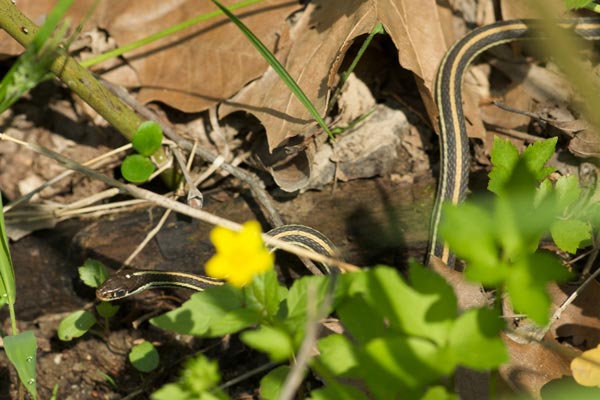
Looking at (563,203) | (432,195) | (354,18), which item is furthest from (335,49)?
(563,203)

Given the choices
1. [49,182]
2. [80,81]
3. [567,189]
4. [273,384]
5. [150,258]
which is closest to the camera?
[273,384]

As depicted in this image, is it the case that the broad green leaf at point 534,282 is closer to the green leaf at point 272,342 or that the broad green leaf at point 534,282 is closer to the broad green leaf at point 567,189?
the green leaf at point 272,342

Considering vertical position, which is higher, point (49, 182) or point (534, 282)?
point (534, 282)

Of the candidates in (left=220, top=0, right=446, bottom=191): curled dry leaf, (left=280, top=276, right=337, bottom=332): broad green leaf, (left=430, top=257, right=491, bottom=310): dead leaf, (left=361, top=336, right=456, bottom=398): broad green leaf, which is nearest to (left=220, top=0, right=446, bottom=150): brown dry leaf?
(left=220, top=0, right=446, bottom=191): curled dry leaf

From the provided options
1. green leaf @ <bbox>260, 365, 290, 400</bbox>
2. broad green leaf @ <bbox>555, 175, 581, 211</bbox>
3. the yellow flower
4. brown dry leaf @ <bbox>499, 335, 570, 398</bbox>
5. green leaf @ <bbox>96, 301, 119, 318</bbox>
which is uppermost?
the yellow flower

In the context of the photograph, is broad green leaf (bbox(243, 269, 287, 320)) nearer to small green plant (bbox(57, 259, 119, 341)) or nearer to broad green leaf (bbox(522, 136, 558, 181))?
broad green leaf (bbox(522, 136, 558, 181))

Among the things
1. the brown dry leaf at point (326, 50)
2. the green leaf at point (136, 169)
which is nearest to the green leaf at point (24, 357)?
the green leaf at point (136, 169)

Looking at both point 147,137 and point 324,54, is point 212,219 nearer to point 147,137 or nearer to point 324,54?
point 147,137

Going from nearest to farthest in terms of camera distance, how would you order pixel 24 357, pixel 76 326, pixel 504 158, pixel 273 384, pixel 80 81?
1. pixel 273 384
2. pixel 504 158
3. pixel 24 357
4. pixel 80 81
5. pixel 76 326

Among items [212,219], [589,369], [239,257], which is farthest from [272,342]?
[589,369]
